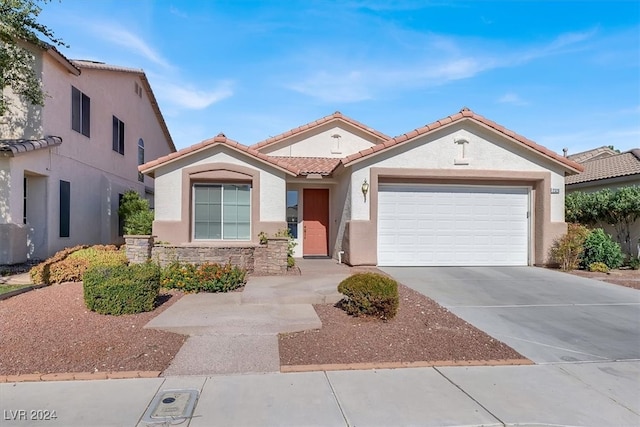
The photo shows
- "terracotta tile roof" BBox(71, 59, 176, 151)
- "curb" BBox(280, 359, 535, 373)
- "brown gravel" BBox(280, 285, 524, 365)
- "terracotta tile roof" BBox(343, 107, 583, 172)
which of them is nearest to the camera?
"curb" BBox(280, 359, 535, 373)

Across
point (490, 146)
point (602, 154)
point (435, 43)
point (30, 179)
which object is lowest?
point (30, 179)

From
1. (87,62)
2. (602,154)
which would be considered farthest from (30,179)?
(602,154)

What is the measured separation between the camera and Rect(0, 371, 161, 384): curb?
4.20m

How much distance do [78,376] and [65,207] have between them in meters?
10.4

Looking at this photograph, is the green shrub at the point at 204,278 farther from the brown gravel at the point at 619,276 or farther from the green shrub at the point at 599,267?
the green shrub at the point at 599,267

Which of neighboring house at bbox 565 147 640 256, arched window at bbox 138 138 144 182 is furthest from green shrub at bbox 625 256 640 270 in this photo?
arched window at bbox 138 138 144 182

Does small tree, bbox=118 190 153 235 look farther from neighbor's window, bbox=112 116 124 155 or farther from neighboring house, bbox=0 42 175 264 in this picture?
neighbor's window, bbox=112 116 124 155

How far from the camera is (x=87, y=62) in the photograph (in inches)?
558

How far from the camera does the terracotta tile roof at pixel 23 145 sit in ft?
32.6

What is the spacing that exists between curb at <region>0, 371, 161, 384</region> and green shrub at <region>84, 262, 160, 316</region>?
7.73 feet

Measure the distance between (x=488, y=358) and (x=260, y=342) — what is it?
122 inches

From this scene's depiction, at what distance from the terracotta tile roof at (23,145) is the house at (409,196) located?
9.59 ft

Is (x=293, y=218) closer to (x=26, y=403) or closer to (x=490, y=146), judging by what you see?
(x=490, y=146)

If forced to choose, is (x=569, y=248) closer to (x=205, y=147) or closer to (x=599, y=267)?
(x=599, y=267)
